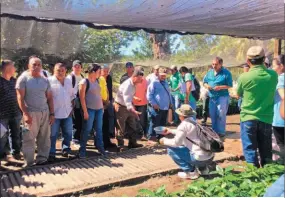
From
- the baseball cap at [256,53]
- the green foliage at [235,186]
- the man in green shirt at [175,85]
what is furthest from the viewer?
the man in green shirt at [175,85]

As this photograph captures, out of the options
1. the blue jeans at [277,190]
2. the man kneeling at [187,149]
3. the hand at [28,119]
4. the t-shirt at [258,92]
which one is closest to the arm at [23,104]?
the hand at [28,119]

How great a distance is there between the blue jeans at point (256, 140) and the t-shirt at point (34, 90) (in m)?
2.83

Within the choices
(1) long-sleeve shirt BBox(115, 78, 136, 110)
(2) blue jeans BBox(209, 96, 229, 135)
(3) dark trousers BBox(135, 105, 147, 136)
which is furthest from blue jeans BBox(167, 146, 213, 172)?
(2) blue jeans BBox(209, 96, 229, 135)

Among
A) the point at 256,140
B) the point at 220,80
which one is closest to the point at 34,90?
the point at 256,140

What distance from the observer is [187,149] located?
4648mm

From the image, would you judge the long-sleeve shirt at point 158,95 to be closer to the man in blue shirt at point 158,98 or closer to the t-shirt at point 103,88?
the man in blue shirt at point 158,98

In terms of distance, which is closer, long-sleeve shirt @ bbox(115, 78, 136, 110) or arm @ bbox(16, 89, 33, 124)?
arm @ bbox(16, 89, 33, 124)

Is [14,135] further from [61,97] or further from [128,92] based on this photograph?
[128,92]

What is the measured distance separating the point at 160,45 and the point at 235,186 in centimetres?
389

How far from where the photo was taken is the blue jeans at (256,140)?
4.25 m

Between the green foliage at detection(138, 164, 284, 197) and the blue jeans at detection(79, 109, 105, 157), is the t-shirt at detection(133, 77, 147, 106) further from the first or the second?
the green foliage at detection(138, 164, 284, 197)

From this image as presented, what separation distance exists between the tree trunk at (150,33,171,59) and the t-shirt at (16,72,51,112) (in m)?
2.25

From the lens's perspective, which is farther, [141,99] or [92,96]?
[141,99]

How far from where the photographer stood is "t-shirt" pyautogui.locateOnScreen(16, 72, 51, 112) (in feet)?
15.2
